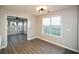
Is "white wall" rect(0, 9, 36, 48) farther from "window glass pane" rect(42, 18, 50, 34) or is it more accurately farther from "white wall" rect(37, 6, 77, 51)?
"white wall" rect(37, 6, 77, 51)

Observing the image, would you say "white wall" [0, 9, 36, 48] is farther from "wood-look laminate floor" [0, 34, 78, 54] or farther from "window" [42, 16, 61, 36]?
"window" [42, 16, 61, 36]

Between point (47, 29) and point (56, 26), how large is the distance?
1.04 m

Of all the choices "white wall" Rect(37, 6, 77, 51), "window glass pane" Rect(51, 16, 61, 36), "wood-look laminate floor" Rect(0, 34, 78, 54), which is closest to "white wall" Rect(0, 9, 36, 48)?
"wood-look laminate floor" Rect(0, 34, 78, 54)

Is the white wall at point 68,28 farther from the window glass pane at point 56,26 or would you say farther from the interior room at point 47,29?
the window glass pane at point 56,26

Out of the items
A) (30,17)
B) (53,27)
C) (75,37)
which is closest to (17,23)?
(30,17)

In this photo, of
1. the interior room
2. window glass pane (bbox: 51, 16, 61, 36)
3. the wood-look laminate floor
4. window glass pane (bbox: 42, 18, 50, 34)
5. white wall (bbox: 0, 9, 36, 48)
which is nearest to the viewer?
the wood-look laminate floor

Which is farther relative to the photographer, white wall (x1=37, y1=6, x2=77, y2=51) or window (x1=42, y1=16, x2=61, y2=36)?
window (x1=42, y1=16, x2=61, y2=36)

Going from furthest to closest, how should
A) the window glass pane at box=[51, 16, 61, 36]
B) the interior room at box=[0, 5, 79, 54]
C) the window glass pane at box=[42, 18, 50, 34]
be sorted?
the window glass pane at box=[42, 18, 50, 34] < the window glass pane at box=[51, 16, 61, 36] < the interior room at box=[0, 5, 79, 54]

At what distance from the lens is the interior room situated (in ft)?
11.1

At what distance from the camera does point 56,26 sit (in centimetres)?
466

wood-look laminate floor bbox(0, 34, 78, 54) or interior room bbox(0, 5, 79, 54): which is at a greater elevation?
interior room bbox(0, 5, 79, 54)

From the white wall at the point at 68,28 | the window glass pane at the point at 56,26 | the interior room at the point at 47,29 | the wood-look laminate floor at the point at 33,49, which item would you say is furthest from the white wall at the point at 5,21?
the white wall at the point at 68,28

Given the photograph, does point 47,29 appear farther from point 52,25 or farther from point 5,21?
point 5,21
